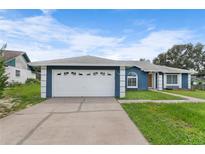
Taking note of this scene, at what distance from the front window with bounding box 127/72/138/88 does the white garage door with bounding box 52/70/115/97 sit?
7.03 meters

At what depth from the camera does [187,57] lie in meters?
48.2

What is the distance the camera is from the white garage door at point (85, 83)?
49.6ft

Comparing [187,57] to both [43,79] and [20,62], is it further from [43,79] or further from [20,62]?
[43,79]

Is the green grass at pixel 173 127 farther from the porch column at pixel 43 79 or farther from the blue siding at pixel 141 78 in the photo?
the blue siding at pixel 141 78

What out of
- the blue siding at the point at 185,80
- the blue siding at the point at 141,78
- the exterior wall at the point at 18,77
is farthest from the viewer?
the exterior wall at the point at 18,77

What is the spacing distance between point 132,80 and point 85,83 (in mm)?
8096

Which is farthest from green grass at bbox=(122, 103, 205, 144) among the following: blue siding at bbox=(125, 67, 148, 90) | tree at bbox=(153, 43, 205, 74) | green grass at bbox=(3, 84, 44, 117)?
tree at bbox=(153, 43, 205, 74)

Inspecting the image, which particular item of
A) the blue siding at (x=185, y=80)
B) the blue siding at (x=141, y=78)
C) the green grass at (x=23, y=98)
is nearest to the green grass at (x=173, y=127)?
the green grass at (x=23, y=98)

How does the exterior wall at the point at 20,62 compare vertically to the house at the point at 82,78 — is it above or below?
above

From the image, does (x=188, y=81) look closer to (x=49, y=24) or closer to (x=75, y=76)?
(x=75, y=76)

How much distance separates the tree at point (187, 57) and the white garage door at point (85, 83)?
36.8m

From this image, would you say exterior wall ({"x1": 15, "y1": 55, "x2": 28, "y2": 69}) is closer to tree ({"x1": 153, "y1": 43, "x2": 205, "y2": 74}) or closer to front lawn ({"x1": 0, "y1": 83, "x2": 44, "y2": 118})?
front lawn ({"x1": 0, "y1": 83, "x2": 44, "y2": 118})
